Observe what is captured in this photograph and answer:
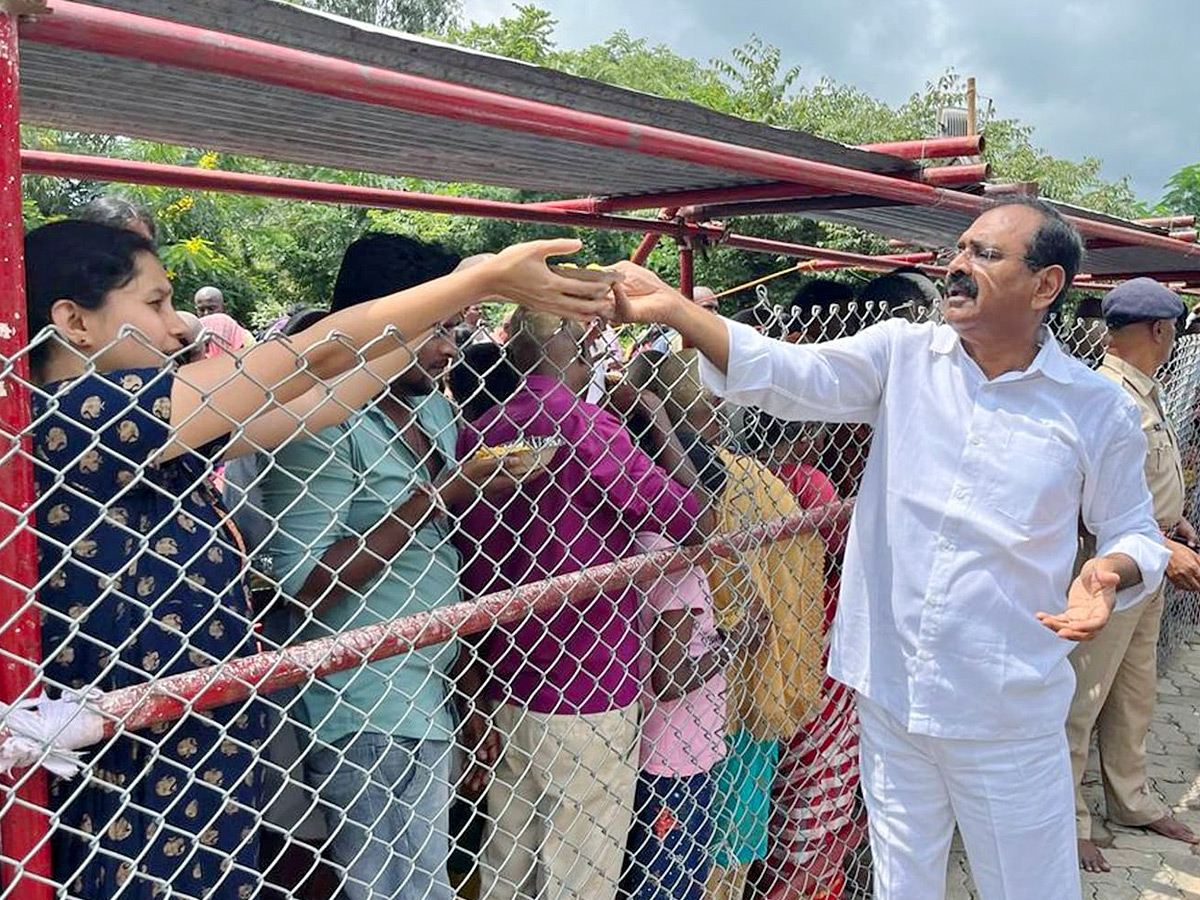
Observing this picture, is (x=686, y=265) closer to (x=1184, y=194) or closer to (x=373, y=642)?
(x=373, y=642)

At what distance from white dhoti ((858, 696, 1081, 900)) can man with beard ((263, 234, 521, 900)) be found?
1076mm

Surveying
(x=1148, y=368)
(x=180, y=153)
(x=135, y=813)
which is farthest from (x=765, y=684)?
(x=180, y=153)

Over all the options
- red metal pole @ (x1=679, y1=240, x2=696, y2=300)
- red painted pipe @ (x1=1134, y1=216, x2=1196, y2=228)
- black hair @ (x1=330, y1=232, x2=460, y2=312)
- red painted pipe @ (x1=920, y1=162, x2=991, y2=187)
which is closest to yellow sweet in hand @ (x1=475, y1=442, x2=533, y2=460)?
black hair @ (x1=330, y1=232, x2=460, y2=312)

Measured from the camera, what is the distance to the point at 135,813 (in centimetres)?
146

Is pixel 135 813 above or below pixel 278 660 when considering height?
below

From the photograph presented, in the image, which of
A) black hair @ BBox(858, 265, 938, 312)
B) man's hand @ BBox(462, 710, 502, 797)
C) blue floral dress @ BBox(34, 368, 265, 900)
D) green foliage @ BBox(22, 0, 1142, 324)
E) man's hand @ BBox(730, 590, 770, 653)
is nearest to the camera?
blue floral dress @ BBox(34, 368, 265, 900)

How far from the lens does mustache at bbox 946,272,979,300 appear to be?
2155 mm

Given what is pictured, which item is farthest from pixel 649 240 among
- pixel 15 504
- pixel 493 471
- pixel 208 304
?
pixel 208 304

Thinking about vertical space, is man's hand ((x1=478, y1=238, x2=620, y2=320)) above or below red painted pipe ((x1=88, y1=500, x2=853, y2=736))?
above

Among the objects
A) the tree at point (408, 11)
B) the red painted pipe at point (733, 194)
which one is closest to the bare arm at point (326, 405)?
the red painted pipe at point (733, 194)

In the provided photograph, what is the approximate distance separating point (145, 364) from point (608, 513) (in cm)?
105

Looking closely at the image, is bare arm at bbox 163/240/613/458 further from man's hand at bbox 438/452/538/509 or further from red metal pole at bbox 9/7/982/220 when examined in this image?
man's hand at bbox 438/452/538/509

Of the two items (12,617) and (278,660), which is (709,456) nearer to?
(278,660)

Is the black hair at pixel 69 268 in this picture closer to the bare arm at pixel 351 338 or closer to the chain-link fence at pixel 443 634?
the chain-link fence at pixel 443 634
